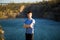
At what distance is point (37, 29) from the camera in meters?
3.96

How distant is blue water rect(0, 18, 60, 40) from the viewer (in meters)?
3.92

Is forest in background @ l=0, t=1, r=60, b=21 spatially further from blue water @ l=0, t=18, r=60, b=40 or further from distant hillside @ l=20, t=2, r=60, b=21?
blue water @ l=0, t=18, r=60, b=40

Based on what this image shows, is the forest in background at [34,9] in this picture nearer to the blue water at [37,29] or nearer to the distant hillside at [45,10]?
the distant hillside at [45,10]

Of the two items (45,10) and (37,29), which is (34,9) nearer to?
(45,10)

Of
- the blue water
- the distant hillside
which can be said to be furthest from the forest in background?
the blue water

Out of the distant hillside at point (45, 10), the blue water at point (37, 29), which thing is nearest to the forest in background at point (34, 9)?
the distant hillside at point (45, 10)

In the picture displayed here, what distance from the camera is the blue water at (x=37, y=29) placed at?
3.92 metres

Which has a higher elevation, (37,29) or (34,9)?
(34,9)

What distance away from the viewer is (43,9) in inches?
159

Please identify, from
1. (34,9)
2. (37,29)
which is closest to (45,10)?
(34,9)

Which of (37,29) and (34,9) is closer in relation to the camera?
(37,29)

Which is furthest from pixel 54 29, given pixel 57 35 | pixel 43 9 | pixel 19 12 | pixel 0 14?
pixel 0 14

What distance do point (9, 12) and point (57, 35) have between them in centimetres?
127

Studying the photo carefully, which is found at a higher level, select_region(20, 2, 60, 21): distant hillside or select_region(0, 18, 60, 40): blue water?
select_region(20, 2, 60, 21): distant hillside
